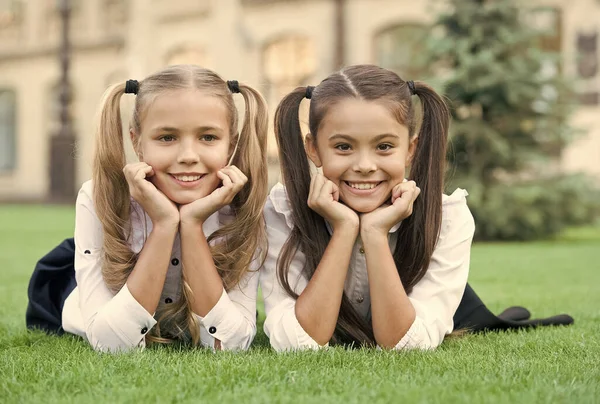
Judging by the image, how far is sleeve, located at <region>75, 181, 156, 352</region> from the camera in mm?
2643

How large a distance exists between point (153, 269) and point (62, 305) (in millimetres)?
1041

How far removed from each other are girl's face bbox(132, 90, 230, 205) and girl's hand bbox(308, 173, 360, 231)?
340mm

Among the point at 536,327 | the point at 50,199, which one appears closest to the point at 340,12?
the point at 50,199

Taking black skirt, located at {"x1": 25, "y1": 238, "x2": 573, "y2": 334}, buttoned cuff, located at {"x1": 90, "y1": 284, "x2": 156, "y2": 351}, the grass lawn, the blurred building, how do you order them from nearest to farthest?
1. the grass lawn
2. buttoned cuff, located at {"x1": 90, "y1": 284, "x2": 156, "y2": 351}
3. black skirt, located at {"x1": 25, "y1": 238, "x2": 573, "y2": 334}
4. the blurred building

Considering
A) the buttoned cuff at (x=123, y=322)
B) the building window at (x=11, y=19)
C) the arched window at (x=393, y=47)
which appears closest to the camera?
the buttoned cuff at (x=123, y=322)

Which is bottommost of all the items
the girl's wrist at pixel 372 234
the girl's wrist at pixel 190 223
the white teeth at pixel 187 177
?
the girl's wrist at pixel 372 234

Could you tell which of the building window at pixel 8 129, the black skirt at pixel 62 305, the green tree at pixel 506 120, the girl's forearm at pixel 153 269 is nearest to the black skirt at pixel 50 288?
the black skirt at pixel 62 305

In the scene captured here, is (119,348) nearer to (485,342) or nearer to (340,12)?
(485,342)

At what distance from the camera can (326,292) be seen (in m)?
2.65

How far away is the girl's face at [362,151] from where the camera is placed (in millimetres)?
2717

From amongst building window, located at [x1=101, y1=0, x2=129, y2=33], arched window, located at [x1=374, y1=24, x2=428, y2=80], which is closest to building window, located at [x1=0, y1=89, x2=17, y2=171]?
building window, located at [x1=101, y1=0, x2=129, y2=33]

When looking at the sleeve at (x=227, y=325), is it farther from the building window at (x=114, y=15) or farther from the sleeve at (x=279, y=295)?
the building window at (x=114, y=15)

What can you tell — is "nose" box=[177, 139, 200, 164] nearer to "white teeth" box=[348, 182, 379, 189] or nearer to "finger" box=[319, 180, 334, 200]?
"finger" box=[319, 180, 334, 200]

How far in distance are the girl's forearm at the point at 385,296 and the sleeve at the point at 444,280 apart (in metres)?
0.06
